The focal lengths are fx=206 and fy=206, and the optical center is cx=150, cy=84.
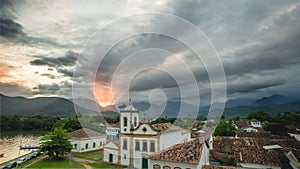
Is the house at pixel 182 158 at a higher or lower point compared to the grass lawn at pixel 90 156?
higher

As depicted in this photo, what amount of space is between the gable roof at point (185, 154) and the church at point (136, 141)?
11.9 feet

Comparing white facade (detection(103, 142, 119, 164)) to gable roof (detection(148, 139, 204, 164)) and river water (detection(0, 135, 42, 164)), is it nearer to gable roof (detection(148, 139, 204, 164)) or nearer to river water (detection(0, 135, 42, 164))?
gable roof (detection(148, 139, 204, 164))

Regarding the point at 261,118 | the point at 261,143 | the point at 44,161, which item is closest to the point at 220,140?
the point at 261,143

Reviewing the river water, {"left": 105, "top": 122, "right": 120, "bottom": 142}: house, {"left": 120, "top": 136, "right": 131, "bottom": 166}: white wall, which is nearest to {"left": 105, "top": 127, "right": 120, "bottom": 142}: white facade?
{"left": 105, "top": 122, "right": 120, "bottom": 142}: house

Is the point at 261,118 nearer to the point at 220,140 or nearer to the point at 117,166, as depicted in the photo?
the point at 220,140

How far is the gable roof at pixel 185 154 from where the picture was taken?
1179 centimetres

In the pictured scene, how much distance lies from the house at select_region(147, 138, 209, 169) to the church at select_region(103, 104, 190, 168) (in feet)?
11.8

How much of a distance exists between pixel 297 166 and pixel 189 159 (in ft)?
28.9

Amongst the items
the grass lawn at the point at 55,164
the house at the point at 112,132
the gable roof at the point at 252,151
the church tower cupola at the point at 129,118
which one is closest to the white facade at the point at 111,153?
the church tower cupola at the point at 129,118

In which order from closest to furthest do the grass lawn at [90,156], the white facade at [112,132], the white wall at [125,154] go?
the white wall at [125,154], the grass lawn at [90,156], the white facade at [112,132]

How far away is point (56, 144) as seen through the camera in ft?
63.3

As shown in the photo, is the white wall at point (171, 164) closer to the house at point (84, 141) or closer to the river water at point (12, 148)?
the house at point (84, 141)

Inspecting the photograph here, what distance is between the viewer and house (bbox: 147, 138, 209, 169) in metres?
11.7

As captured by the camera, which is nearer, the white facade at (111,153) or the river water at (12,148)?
the white facade at (111,153)
